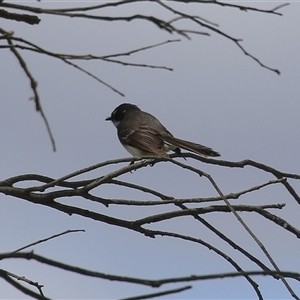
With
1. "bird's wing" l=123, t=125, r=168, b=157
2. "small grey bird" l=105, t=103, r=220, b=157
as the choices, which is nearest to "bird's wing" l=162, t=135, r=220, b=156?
"small grey bird" l=105, t=103, r=220, b=157

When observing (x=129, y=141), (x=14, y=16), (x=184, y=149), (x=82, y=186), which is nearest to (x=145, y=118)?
(x=129, y=141)

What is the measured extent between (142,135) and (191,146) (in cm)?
179

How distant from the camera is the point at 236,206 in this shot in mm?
3205

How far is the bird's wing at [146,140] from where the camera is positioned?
763 centimetres

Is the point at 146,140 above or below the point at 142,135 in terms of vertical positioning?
below

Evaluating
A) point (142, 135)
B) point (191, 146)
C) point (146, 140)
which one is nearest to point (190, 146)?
point (191, 146)

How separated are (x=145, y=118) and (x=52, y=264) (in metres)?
7.28

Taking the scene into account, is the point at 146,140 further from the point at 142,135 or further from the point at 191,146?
the point at 191,146

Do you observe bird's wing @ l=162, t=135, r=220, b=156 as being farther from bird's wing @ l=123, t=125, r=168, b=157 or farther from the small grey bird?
bird's wing @ l=123, t=125, r=168, b=157

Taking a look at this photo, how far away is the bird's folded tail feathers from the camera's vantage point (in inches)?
226

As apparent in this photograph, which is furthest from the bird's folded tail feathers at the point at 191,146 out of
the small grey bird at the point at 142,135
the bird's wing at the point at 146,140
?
the bird's wing at the point at 146,140

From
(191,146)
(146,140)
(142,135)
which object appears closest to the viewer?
(191,146)

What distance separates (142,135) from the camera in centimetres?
827

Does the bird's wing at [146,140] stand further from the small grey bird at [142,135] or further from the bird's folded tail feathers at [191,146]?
the bird's folded tail feathers at [191,146]
